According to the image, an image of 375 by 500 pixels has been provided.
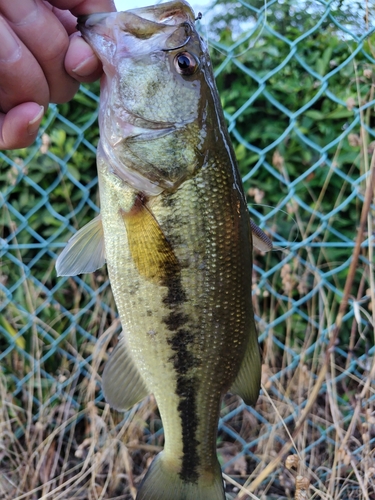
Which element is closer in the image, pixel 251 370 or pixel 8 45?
pixel 8 45

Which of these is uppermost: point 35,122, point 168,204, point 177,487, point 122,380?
point 35,122

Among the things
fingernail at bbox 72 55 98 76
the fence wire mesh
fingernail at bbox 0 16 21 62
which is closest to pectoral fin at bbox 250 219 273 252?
fingernail at bbox 72 55 98 76

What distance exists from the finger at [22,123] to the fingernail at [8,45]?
0.30 ft

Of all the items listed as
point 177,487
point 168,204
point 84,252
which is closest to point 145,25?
point 168,204

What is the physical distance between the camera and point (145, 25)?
0.90m

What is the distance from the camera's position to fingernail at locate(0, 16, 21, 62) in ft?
2.84

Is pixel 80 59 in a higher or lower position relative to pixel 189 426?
higher

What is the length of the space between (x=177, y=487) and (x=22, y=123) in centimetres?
84

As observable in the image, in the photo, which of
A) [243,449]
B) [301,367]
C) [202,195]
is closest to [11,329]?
[243,449]

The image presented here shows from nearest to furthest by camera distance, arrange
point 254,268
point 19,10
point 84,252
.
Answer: point 19,10
point 84,252
point 254,268

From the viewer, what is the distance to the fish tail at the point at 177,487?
41.9 inches

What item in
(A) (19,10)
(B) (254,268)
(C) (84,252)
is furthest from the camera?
(B) (254,268)

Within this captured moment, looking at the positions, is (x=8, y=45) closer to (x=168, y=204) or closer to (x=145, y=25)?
(x=145, y=25)

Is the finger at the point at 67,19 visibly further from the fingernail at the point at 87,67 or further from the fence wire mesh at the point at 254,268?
the fence wire mesh at the point at 254,268
